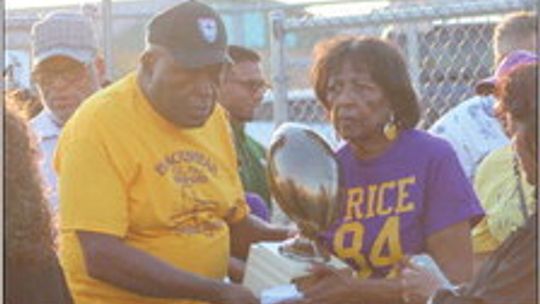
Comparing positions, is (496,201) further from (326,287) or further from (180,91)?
(326,287)

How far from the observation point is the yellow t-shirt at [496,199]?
4324 millimetres

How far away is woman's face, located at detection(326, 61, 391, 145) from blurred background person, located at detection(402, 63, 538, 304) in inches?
19.7

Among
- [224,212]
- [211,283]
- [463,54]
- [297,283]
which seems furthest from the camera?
[463,54]

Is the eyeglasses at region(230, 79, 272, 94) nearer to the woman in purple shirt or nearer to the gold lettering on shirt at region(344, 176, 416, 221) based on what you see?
the woman in purple shirt

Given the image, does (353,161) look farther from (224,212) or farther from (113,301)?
(113,301)

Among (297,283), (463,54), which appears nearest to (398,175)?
(297,283)

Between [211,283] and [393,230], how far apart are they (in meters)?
0.45

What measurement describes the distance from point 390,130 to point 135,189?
0.64m

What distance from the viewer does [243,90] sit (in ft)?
18.1

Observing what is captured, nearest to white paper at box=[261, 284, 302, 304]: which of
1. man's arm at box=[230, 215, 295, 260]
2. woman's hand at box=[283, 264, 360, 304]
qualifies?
woman's hand at box=[283, 264, 360, 304]

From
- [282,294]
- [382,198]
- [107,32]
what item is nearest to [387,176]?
[382,198]

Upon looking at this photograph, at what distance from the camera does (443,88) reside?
6469mm

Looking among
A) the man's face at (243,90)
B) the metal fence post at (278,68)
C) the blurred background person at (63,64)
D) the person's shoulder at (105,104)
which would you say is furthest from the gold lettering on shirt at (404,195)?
the metal fence post at (278,68)

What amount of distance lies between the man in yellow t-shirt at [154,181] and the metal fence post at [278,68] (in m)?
2.39
